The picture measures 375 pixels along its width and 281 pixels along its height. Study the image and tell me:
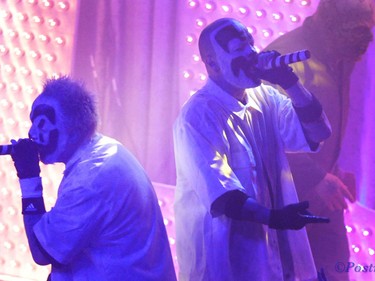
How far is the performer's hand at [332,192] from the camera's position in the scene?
8.13 ft

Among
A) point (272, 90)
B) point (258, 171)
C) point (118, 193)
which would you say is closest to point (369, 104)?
point (272, 90)

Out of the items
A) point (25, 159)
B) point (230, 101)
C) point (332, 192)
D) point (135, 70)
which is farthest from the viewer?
point (135, 70)

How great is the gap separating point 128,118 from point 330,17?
0.87 m

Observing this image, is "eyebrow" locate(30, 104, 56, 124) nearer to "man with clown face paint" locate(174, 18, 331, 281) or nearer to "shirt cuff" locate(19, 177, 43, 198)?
"shirt cuff" locate(19, 177, 43, 198)

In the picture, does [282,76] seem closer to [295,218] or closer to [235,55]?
[235,55]

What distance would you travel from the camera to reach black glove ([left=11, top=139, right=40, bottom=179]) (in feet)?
5.61

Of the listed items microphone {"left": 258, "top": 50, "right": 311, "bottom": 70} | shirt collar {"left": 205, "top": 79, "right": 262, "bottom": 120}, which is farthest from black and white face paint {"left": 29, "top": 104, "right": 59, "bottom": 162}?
microphone {"left": 258, "top": 50, "right": 311, "bottom": 70}

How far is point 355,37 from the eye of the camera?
7.97 ft

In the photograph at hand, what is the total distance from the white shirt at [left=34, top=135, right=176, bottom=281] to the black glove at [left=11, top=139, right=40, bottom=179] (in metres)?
0.09

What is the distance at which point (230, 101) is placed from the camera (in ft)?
6.46

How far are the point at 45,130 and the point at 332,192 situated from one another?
119cm

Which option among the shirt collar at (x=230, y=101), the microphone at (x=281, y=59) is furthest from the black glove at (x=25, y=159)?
the microphone at (x=281, y=59)

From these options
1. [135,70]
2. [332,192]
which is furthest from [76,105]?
[332,192]

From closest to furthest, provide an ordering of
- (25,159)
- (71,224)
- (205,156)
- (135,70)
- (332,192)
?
1. (71,224)
2. (25,159)
3. (205,156)
4. (332,192)
5. (135,70)
